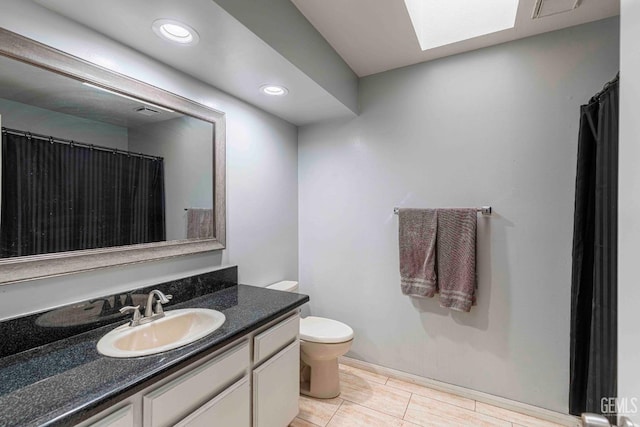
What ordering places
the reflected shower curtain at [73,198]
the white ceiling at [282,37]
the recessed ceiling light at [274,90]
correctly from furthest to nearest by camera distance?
the recessed ceiling light at [274,90] → the white ceiling at [282,37] → the reflected shower curtain at [73,198]

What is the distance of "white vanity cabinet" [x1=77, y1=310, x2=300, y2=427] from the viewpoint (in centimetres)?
101

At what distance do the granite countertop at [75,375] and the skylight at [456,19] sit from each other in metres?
Answer: 2.16

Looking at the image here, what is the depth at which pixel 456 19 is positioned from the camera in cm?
204

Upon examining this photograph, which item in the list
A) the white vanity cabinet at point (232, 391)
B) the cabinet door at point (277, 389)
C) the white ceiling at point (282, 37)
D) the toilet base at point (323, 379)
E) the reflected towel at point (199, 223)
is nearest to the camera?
the white vanity cabinet at point (232, 391)

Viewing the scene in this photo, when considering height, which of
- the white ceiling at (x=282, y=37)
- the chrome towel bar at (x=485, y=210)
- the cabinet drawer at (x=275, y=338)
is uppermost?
the white ceiling at (x=282, y=37)

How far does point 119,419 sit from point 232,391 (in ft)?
1.65

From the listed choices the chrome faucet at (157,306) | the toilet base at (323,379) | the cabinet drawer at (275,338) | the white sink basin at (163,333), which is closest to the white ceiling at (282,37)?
the chrome faucet at (157,306)

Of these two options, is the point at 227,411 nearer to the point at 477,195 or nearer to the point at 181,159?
the point at 181,159

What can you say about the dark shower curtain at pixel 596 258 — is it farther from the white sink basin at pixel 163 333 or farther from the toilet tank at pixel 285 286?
the toilet tank at pixel 285 286

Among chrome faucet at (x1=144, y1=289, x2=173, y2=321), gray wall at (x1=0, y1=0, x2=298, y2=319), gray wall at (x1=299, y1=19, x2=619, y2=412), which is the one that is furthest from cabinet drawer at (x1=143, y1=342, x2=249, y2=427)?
gray wall at (x1=299, y1=19, x2=619, y2=412)

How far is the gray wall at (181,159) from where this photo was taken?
1631mm

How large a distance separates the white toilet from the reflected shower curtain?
1234mm

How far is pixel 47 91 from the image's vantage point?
1225 millimetres

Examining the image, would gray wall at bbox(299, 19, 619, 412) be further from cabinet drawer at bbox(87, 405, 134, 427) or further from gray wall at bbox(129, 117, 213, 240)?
cabinet drawer at bbox(87, 405, 134, 427)
